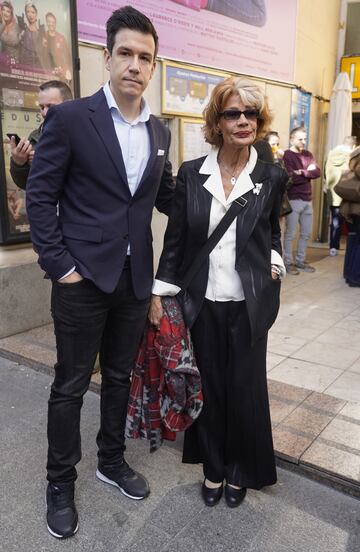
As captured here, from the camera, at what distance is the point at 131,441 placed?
115 inches

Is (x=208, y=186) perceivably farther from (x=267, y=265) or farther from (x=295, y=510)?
(x=295, y=510)

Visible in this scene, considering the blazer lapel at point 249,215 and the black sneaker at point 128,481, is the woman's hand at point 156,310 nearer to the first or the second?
the blazer lapel at point 249,215

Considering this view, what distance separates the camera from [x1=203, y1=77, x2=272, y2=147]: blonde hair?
6.72 ft

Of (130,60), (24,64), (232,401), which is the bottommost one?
(232,401)

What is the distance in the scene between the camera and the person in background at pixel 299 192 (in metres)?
7.20

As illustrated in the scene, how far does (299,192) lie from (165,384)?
5576mm

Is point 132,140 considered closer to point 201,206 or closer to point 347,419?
point 201,206

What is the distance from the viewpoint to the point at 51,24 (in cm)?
432

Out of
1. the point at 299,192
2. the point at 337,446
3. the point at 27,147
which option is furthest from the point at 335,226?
the point at 27,147

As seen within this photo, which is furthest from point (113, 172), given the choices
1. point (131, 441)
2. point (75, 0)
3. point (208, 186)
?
point (75, 0)

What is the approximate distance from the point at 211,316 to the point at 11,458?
1413 mm

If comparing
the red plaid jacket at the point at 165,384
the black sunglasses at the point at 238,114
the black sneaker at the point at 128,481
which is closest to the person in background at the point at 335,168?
the black sunglasses at the point at 238,114

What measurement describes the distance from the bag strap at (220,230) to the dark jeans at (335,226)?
6930 millimetres

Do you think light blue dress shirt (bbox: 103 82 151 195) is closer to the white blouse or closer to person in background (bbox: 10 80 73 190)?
the white blouse
